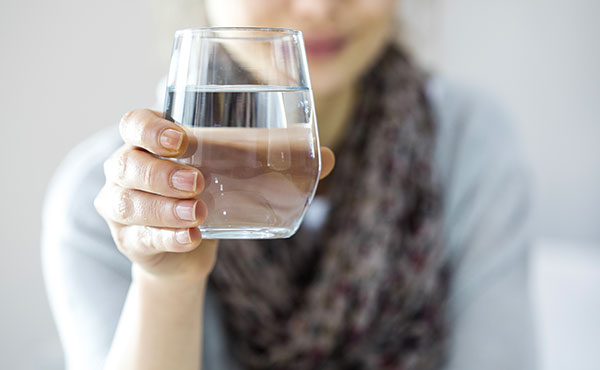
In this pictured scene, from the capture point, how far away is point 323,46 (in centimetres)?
104

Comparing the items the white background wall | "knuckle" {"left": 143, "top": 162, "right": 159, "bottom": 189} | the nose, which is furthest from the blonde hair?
"knuckle" {"left": 143, "top": 162, "right": 159, "bottom": 189}

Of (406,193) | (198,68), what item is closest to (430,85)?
(406,193)

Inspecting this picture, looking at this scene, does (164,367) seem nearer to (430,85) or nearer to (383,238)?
A: (383,238)

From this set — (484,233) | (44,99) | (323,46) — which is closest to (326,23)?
(323,46)

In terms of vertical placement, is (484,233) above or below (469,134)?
below

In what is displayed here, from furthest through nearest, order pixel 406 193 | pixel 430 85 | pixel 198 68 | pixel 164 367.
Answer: pixel 430 85 < pixel 406 193 < pixel 164 367 < pixel 198 68

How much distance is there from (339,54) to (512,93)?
224 centimetres

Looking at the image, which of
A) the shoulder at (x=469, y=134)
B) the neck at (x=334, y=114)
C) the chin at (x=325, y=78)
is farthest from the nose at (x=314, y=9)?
the shoulder at (x=469, y=134)

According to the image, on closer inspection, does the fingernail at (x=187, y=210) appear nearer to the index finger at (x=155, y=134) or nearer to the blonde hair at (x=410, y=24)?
the index finger at (x=155, y=134)

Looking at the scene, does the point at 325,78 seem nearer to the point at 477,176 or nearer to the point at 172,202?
the point at 477,176

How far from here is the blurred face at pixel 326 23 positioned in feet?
3.00

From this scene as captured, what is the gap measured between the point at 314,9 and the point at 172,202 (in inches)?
22.1

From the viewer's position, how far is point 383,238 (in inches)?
53.5

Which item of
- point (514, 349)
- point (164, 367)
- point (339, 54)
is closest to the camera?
point (164, 367)
